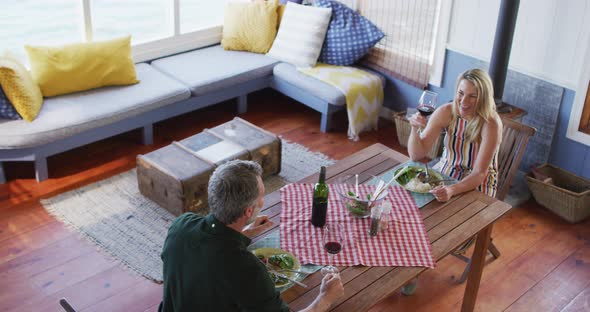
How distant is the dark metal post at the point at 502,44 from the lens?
3.88 m

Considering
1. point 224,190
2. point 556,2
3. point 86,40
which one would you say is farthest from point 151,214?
point 556,2

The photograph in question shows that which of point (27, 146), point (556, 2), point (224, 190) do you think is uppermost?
point (556, 2)

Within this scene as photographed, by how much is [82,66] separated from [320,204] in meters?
2.60

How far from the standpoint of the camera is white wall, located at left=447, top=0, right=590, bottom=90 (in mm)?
A: 3840

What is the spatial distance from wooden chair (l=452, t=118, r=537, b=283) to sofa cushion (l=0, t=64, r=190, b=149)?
2.29 meters

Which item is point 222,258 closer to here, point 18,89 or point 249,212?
point 249,212

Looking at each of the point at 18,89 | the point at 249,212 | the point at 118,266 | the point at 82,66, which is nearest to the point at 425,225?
the point at 249,212

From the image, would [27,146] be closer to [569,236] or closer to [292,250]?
[292,250]

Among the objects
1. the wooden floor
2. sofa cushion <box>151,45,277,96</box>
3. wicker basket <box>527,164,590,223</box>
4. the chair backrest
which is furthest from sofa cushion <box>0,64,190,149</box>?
wicker basket <box>527,164,590,223</box>

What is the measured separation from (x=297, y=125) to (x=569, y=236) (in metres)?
2.16

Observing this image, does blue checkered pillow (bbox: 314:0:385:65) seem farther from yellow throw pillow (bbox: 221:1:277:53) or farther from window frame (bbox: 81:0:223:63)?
window frame (bbox: 81:0:223:63)

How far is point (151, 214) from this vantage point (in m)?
3.81

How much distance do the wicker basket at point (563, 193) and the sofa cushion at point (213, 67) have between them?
2198 mm

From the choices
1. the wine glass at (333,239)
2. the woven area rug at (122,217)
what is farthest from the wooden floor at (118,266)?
the wine glass at (333,239)
